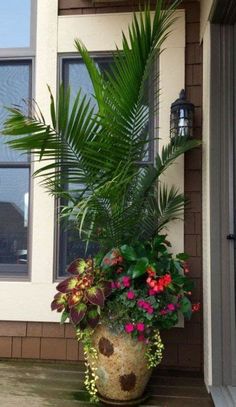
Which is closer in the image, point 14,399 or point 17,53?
point 14,399

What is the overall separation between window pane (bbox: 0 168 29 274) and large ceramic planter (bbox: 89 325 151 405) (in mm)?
1023

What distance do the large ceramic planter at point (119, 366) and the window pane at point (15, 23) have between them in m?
2.16

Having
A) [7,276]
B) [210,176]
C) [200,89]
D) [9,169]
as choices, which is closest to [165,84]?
[200,89]

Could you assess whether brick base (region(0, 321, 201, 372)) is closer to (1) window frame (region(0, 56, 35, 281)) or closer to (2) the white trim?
(1) window frame (region(0, 56, 35, 281))

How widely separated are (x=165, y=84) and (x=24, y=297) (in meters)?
1.79

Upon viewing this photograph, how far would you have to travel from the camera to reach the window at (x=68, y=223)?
2.99 meters

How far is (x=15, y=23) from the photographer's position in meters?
3.18

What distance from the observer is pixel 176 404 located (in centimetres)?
233

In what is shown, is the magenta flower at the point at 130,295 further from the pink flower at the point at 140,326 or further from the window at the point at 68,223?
the window at the point at 68,223

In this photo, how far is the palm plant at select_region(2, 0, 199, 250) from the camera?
7.14ft

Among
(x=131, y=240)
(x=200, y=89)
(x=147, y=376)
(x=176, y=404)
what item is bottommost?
(x=176, y=404)

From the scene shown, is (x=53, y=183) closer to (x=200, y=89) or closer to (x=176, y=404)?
(x=200, y=89)

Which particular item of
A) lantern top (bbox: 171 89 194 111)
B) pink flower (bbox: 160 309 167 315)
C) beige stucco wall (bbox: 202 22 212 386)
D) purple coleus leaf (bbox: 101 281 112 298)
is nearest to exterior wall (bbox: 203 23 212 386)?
beige stucco wall (bbox: 202 22 212 386)

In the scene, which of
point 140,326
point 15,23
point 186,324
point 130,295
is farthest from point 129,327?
point 15,23
